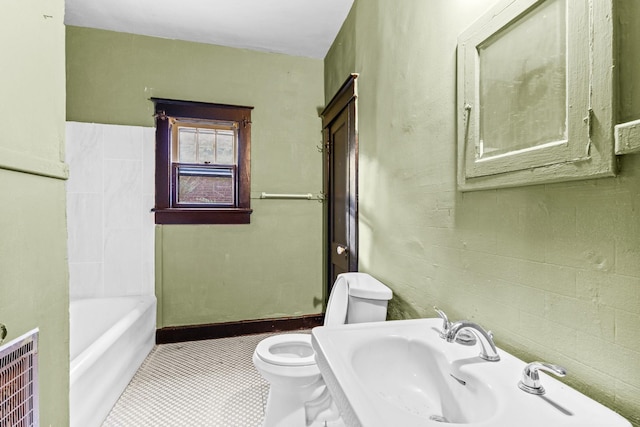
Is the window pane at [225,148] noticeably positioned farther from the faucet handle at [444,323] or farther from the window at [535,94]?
the faucet handle at [444,323]

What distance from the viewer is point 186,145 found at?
110 inches

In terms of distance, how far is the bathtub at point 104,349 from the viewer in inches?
61.3

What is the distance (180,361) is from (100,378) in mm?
753

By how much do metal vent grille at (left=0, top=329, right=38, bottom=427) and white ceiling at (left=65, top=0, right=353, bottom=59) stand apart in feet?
7.76

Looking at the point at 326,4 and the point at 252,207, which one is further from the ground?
the point at 326,4

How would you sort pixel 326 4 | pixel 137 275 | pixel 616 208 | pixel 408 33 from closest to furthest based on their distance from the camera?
pixel 616 208, pixel 408 33, pixel 326 4, pixel 137 275

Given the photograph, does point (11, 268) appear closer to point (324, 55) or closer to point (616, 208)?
point (616, 208)

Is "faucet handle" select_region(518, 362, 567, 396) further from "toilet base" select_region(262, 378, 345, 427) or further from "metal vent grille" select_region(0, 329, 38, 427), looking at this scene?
"metal vent grille" select_region(0, 329, 38, 427)

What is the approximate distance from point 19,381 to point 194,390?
1.35m

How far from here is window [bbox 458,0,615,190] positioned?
2.28 feet

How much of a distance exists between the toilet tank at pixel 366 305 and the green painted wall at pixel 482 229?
0.28 feet

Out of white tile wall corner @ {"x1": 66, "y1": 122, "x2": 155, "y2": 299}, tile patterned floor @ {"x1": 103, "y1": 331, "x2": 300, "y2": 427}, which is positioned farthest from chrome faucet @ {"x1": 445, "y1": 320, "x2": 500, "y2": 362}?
white tile wall corner @ {"x1": 66, "y1": 122, "x2": 155, "y2": 299}

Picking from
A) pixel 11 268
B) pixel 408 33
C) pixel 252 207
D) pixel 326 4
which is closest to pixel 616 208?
pixel 408 33

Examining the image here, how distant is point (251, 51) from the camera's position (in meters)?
2.94
